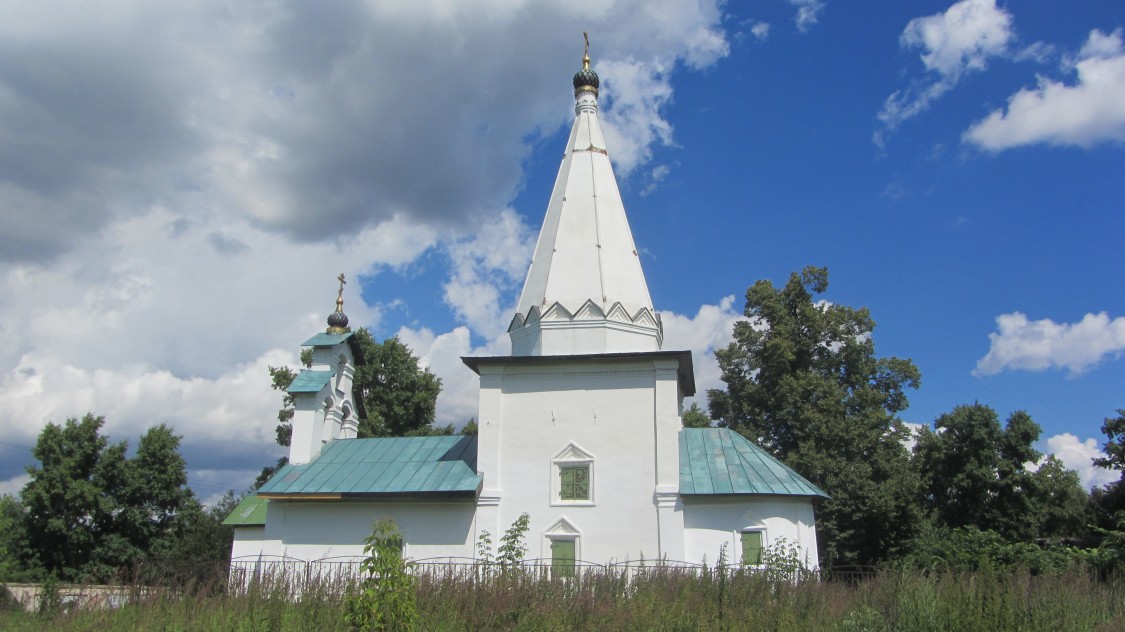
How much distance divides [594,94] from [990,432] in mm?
16082

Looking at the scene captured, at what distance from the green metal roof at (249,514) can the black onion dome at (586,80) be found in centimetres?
1242

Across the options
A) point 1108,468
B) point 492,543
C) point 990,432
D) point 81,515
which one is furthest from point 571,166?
point 81,515

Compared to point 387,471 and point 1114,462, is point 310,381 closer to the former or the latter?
point 387,471

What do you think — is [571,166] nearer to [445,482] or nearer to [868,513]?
[445,482]

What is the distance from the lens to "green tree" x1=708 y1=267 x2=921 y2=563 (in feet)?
72.9

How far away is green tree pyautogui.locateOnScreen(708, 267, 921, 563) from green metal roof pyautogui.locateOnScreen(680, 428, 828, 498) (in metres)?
7.01

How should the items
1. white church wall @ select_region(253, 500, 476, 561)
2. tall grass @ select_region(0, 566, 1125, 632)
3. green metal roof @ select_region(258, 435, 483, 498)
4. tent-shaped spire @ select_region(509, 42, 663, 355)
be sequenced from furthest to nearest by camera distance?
tent-shaped spire @ select_region(509, 42, 663, 355) < green metal roof @ select_region(258, 435, 483, 498) < white church wall @ select_region(253, 500, 476, 561) < tall grass @ select_region(0, 566, 1125, 632)

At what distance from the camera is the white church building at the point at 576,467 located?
14.4m

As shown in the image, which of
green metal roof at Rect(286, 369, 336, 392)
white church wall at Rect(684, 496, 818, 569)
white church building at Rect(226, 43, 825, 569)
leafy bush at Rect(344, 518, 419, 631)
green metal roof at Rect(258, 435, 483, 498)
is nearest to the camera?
leafy bush at Rect(344, 518, 419, 631)

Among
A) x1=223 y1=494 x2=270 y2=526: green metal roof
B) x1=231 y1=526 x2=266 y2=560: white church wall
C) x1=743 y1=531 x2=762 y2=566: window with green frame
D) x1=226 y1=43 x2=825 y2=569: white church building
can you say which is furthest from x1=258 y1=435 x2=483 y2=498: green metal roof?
x1=743 y1=531 x2=762 y2=566: window with green frame

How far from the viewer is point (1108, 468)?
22969 millimetres

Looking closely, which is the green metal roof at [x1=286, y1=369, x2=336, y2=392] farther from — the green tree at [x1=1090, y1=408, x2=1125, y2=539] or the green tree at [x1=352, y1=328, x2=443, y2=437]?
the green tree at [x1=1090, y1=408, x2=1125, y2=539]

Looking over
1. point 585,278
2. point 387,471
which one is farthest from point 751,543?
point 387,471

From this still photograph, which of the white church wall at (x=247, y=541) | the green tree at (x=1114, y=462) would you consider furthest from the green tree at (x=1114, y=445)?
the white church wall at (x=247, y=541)
